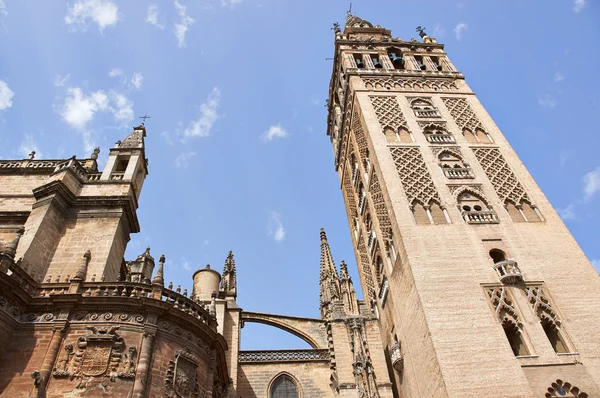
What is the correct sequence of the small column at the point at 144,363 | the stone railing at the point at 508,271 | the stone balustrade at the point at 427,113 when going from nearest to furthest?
the small column at the point at 144,363, the stone railing at the point at 508,271, the stone balustrade at the point at 427,113

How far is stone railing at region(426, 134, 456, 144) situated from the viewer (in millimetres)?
19734

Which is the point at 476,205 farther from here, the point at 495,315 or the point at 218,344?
the point at 218,344

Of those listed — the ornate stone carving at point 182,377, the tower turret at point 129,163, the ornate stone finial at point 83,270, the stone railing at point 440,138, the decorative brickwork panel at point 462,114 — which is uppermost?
the decorative brickwork panel at point 462,114

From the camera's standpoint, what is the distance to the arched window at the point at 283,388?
651 inches

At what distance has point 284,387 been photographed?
55.1 feet

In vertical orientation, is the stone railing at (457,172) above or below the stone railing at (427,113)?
below

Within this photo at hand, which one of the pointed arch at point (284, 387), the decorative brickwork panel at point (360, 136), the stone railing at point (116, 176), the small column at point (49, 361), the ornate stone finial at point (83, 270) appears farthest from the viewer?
the decorative brickwork panel at point (360, 136)

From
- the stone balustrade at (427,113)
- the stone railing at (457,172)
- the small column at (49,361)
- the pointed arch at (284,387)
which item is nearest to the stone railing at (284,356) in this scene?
the pointed arch at (284,387)

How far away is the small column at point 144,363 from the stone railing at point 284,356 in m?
6.88

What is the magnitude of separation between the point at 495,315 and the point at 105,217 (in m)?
12.3

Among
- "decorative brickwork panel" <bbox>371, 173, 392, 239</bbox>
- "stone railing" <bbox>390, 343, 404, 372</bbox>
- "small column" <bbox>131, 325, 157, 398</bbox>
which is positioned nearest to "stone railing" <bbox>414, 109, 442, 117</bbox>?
"decorative brickwork panel" <bbox>371, 173, 392, 239</bbox>

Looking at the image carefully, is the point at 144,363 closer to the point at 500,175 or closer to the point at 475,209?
the point at 475,209

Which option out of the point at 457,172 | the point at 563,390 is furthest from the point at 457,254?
the point at 563,390

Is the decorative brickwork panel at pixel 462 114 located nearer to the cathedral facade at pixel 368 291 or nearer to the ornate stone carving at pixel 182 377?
the cathedral facade at pixel 368 291
